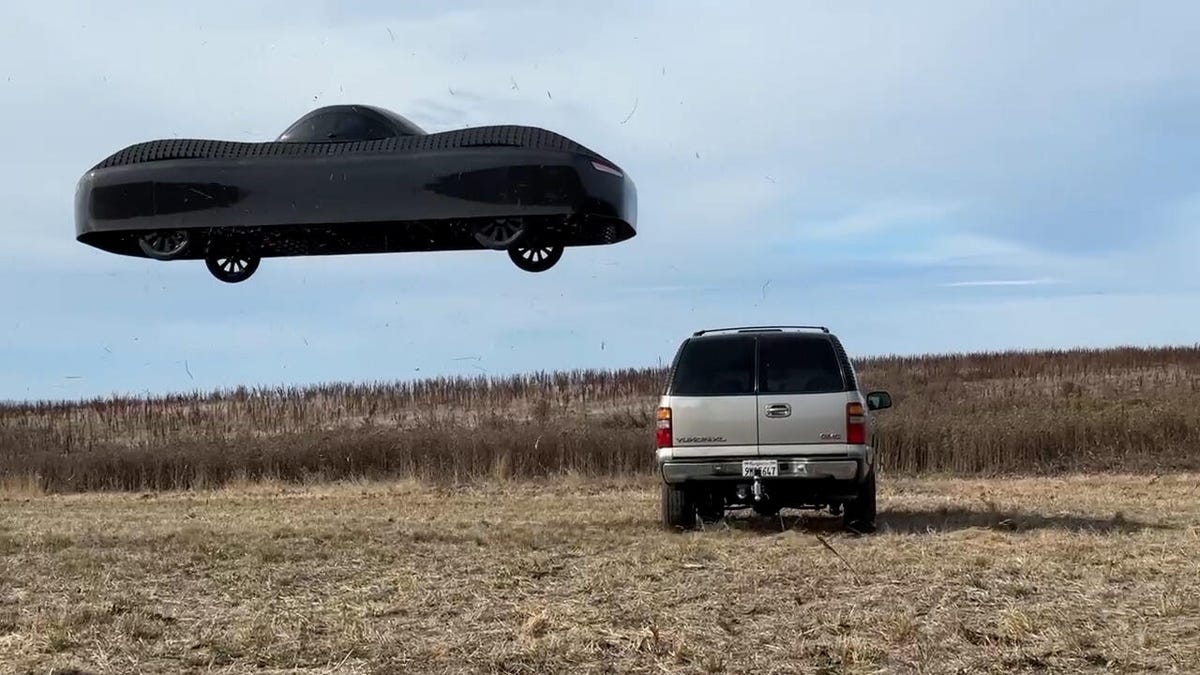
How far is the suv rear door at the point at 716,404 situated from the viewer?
38.5 feet

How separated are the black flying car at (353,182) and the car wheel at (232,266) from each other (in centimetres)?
21

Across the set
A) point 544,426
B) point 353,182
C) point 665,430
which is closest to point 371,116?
point 353,182

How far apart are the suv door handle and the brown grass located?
1192 centimetres

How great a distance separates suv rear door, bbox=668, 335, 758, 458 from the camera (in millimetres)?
11727

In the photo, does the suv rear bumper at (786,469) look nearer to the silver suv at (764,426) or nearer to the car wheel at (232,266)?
the silver suv at (764,426)

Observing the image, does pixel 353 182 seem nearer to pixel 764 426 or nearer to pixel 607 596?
pixel 607 596

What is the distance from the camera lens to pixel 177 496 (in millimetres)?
22109

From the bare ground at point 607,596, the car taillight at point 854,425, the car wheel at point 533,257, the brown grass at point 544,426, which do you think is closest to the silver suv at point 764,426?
the car taillight at point 854,425

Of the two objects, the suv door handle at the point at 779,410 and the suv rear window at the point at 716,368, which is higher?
the suv rear window at the point at 716,368

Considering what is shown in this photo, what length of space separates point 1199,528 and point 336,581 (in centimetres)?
786

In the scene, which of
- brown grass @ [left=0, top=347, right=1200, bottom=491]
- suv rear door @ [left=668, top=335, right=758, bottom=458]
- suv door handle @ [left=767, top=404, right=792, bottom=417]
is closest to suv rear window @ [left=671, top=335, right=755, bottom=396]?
suv rear door @ [left=668, top=335, right=758, bottom=458]

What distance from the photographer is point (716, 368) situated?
12008 mm

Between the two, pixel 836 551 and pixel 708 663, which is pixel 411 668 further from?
pixel 836 551

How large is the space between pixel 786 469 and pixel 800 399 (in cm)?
Result: 65
